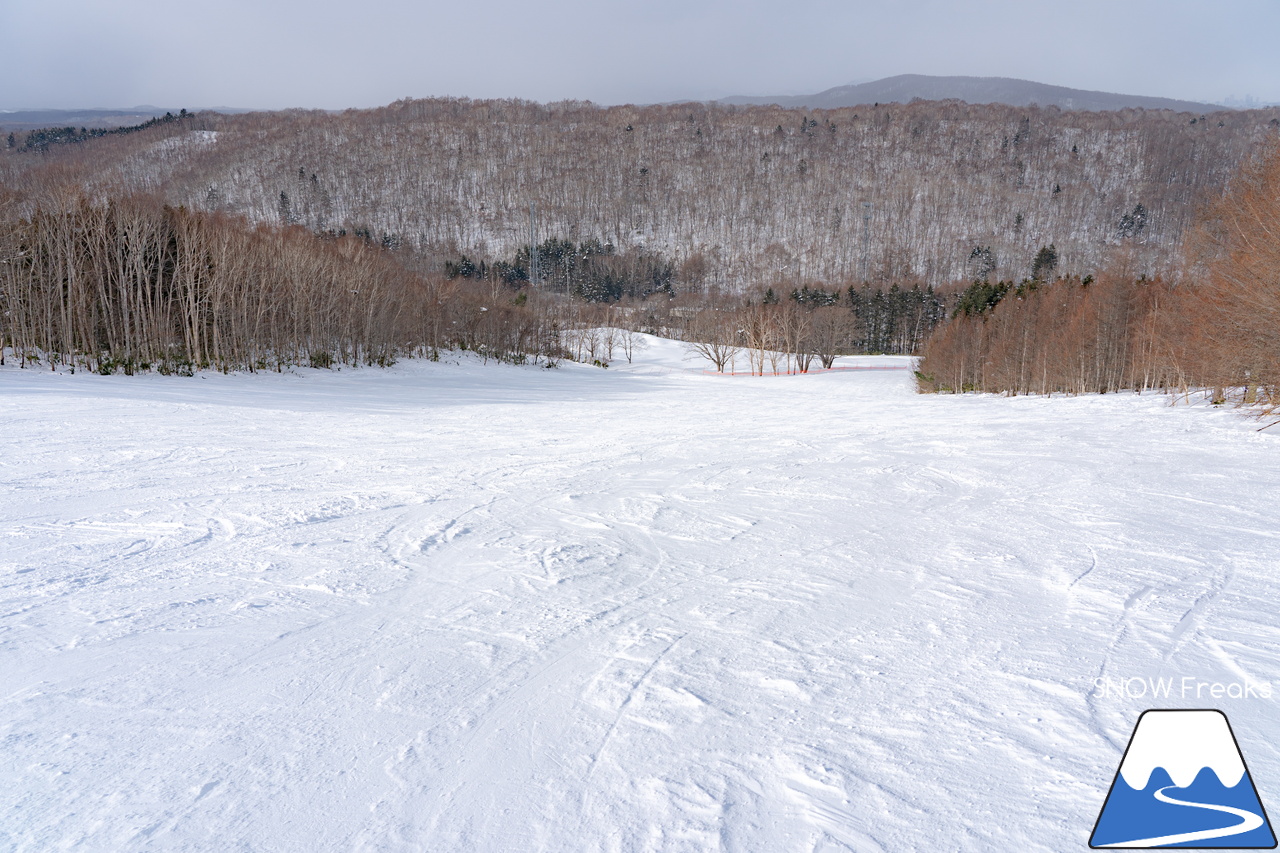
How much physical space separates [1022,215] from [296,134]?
182151 mm

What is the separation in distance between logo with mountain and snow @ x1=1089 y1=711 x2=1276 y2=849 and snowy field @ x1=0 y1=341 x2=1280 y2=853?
0.59ft

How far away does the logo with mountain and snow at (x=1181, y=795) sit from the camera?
228cm

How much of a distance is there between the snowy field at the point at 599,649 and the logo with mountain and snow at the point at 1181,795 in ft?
0.59

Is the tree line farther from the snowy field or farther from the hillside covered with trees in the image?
the hillside covered with trees

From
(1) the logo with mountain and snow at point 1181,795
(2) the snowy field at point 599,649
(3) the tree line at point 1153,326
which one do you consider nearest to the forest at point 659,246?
(3) the tree line at point 1153,326

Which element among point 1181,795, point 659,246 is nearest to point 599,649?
point 1181,795

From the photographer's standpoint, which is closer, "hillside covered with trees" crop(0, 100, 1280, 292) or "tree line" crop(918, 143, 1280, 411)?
"tree line" crop(918, 143, 1280, 411)

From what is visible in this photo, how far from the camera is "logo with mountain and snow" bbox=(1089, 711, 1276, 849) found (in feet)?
7.47

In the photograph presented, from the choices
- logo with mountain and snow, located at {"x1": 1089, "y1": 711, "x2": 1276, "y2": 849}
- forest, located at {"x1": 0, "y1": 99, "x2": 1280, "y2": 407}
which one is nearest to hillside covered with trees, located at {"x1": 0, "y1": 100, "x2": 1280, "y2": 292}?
forest, located at {"x1": 0, "y1": 99, "x2": 1280, "y2": 407}

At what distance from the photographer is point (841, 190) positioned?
6634 inches

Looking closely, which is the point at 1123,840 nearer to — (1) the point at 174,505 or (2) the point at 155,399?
(1) the point at 174,505

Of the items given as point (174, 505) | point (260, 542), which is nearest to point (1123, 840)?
point (260, 542)

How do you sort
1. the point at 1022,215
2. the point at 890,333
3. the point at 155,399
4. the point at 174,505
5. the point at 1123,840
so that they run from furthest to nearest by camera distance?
1. the point at 1022,215
2. the point at 890,333
3. the point at 155,399
4. the point at 174,505
5. the point at 1123,840

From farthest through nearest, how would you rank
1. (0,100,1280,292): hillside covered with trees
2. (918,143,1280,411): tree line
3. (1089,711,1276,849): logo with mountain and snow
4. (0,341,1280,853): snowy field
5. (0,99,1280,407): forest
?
(0,100,1280,292): hillside covered with trees < (0,99,1280,407): forest < (918,143,1280,411): tree line < (0,341,1280,853): snowy field < (1089,711,1276,849): logo with mountain and snow
